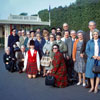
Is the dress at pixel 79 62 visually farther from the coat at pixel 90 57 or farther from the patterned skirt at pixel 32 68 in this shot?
the patterned skirt at pixel 32 68

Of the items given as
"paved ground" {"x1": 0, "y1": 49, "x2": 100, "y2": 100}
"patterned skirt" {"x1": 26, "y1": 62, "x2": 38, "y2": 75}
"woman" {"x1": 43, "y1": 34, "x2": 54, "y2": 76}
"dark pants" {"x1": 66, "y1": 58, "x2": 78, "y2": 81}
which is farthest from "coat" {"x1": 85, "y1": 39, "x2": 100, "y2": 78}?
"patterned skirt" {"x1": 26, "y1": 62, "x2": 38, "y2": 75}

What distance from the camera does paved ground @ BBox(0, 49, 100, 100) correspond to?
5.66 m

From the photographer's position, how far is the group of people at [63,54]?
6.10m

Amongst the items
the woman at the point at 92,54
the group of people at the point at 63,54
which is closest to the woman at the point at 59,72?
the group of people at the point at 63,54

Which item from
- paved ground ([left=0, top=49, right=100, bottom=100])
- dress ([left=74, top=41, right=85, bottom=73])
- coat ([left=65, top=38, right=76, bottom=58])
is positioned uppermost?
coat ([left=65, top=38, right=76, bottom=58])

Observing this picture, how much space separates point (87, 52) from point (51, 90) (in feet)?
5.20

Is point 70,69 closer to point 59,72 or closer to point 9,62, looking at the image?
point 59,72

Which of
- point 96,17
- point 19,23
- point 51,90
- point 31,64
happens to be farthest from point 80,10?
point 51,90

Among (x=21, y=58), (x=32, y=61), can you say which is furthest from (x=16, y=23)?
(x=32, y=61)

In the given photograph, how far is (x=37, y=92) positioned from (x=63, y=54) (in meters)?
2.00

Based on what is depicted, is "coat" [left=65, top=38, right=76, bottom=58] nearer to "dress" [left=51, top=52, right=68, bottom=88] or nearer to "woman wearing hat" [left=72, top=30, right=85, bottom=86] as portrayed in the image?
"woman wearing hat" [left=72, top=30, right=85, bottom=86]

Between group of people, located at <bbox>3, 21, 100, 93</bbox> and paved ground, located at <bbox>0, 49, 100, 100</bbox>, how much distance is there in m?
0.34

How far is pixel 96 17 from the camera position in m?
26.9

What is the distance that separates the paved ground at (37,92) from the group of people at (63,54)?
0.34m
